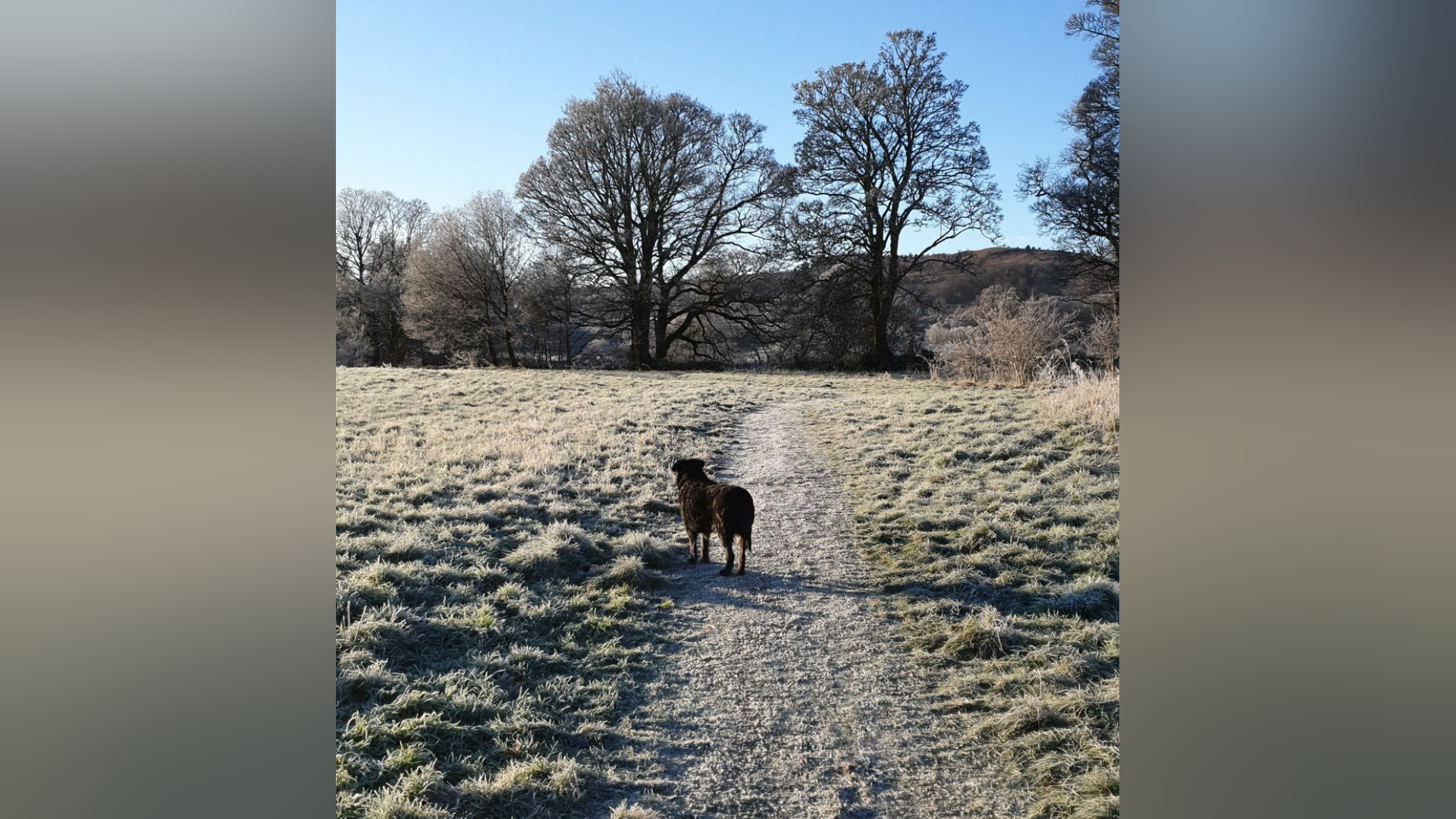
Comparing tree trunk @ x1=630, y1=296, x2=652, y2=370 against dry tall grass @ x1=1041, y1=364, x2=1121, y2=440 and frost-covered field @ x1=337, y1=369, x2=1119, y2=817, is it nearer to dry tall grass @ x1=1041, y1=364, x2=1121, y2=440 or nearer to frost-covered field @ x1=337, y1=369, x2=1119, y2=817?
frost-covered field @ x1=337, y1=369, x2=1119, y2=817

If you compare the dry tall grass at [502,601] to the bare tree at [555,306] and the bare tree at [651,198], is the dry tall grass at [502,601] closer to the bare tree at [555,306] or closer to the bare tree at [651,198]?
the bare tree at [555,306]

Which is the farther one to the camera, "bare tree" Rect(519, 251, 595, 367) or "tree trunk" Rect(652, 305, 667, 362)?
"bare tree" Rect(519, 251, 595, 367)

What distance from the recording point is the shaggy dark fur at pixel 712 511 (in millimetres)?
3410

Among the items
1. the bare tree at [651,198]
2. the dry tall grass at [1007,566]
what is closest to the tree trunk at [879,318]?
the dry tall grass at [1007,566]

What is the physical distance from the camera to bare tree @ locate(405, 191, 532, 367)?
303 inches

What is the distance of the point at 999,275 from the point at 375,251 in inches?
405

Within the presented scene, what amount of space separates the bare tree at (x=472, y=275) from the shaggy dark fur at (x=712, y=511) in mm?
4015

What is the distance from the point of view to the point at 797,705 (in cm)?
225

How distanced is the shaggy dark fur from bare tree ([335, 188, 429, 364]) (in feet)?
30.7

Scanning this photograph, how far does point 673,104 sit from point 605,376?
342 cm

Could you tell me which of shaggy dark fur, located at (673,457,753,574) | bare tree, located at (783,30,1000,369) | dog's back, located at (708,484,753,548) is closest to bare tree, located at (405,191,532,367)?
bare tree, located at (783,30,1000,369)

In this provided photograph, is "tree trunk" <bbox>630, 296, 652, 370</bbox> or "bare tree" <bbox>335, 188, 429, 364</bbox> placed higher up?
"bare tree" <bbox>335, 188, 429, 364</bbox>
